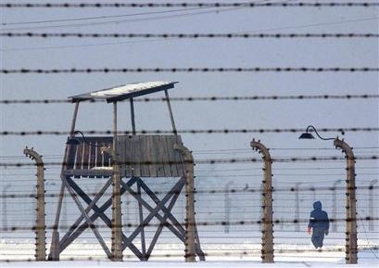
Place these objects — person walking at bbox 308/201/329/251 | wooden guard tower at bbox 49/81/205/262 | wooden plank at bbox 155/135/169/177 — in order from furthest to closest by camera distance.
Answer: person walking at bbox 308/201/329/251 < wooden plank at bbox 155/135/169/177 < wooden guard tower at bbox 49/81/205/262

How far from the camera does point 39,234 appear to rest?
46.2 feet

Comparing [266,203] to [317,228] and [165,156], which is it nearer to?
[165,156]

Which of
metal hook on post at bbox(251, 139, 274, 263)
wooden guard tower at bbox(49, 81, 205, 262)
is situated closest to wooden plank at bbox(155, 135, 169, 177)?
wooden guard tower at bbox(49, 81, 205, 262)

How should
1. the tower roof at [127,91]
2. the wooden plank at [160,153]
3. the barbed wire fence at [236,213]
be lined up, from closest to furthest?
the barbed wire fence at [236,213]
the tower roof at [127,91]
the wooden plank at [160,153]

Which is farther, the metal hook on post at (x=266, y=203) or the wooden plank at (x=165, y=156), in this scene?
the wooden plank at (x=165, y=156)

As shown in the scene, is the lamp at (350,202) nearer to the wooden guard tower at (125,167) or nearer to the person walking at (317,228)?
the wooden guard tower at (125,167)

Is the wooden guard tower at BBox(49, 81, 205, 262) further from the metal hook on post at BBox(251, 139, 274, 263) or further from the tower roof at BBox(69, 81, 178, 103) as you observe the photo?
the metal hook on post at BBox(251, 139, 274, 263)

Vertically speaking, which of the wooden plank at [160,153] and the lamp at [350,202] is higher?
the wooden plank at [160,153]

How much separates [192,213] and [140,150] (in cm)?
527

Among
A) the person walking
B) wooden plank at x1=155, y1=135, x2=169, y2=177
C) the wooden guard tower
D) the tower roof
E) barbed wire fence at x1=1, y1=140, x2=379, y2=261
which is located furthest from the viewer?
the person walking

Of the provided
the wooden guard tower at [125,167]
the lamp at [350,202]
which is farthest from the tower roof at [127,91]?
the lamp at [350,202]

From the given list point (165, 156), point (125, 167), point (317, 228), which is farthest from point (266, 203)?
point (317, 228)

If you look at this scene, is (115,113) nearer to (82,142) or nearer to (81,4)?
(82,142)

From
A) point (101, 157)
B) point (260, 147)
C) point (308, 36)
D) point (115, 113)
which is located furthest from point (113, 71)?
point (101, 157)
